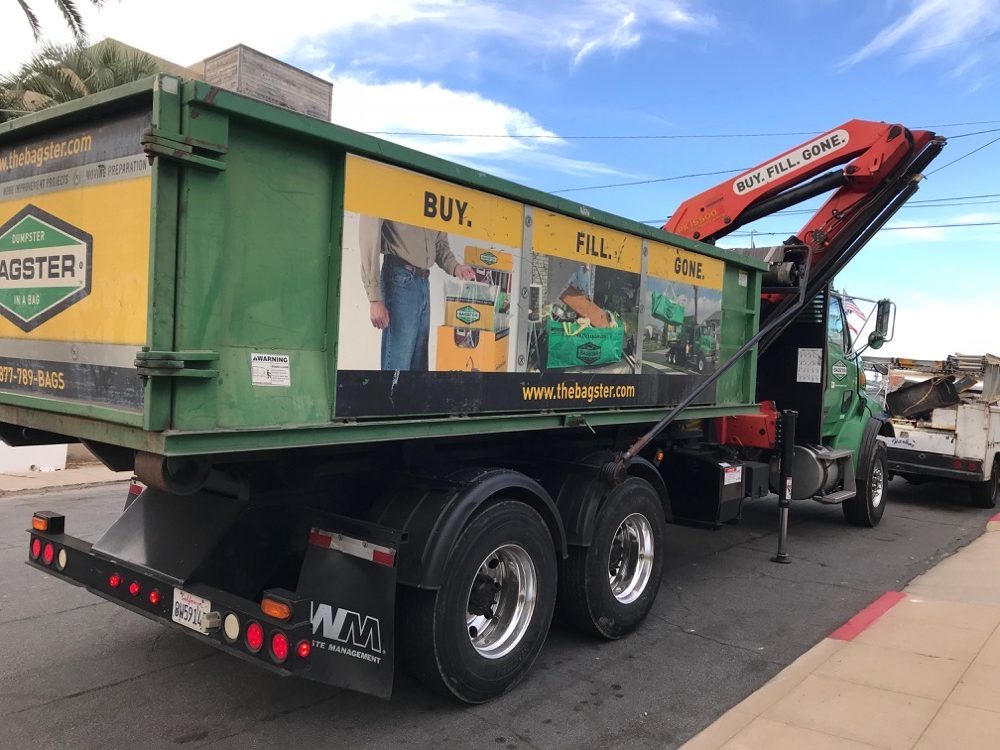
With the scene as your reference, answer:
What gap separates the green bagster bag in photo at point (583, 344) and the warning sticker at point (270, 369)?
5.68 feet

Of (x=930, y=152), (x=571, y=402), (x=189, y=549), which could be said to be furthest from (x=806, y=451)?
(x=189, y=549)

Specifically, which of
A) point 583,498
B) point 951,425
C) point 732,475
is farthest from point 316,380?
point 951,425

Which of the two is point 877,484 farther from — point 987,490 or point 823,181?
point 823,181

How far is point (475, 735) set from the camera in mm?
3695

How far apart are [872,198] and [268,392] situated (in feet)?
22.3

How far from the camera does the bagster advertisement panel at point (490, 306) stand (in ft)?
11.0

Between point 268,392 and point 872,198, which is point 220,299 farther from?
point 872,198

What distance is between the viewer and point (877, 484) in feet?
30.6

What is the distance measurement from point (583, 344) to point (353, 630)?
7.06ft

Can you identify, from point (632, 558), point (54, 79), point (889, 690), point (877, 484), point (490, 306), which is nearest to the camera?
point (490, 306)

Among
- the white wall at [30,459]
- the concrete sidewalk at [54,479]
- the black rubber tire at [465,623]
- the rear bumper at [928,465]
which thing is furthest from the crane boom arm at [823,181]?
the white wall at [30,459]

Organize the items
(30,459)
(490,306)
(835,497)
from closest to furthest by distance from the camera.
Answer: (490,306) < (835,497) < (30,459)

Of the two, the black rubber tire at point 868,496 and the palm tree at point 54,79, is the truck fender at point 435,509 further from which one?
the palm tree at point 54,79

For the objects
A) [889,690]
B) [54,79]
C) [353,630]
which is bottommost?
[889,690]
